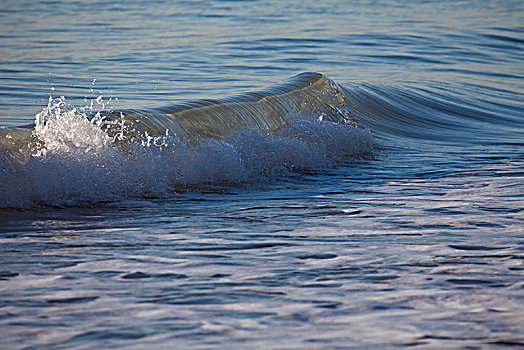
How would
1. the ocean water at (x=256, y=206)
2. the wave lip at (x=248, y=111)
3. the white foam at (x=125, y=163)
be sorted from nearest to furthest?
the ocean water at (x=256, y=206)
the white foam at (x=125, y=163)
the wave lip at (x=248, y=111)

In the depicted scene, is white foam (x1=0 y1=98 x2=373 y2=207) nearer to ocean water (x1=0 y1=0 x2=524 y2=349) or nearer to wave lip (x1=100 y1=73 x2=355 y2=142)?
ocean water (x1=0 y1=0 x2=524 y2=349)

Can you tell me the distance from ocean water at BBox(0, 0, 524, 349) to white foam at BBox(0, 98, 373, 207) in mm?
18

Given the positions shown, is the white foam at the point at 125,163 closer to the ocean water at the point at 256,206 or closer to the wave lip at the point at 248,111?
the ocean water at the point at 256,206

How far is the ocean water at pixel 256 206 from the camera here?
10.7ft

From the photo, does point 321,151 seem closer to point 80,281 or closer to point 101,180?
point 101,180

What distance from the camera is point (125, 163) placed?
6410mm

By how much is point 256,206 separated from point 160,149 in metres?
1.58

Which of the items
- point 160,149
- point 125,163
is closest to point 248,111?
point 160,149

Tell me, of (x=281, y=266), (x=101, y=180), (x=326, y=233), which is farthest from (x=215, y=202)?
(x=281, y=266)

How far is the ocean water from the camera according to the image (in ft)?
10.7

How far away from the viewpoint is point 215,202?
5965mm

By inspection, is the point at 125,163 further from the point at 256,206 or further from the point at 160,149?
the point at 256,206

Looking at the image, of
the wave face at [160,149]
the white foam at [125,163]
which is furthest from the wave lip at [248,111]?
the white foam at [125,163]

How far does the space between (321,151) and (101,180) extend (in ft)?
9.53
